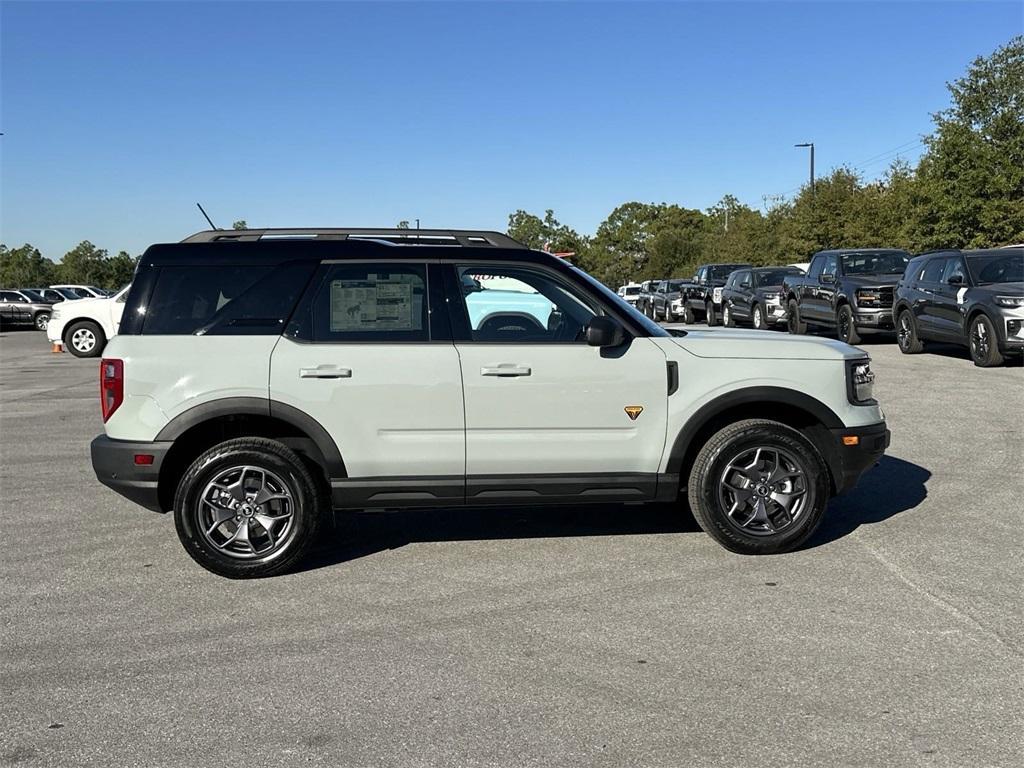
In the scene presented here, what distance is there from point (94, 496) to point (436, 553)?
3108mm

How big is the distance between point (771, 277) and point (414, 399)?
2176cm

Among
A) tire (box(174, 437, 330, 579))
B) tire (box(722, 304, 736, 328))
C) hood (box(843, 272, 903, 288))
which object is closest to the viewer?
tire (box(174, 437, 330, 579))

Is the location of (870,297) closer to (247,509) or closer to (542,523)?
(542,523)

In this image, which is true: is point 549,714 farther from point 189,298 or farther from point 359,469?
point 189,298

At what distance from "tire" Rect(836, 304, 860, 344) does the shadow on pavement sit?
13.4 m

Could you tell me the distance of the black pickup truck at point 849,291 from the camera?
18.6 m

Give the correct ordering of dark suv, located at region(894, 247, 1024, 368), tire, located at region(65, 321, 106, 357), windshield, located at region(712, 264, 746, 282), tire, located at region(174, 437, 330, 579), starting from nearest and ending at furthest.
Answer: tire, located at region(174, 437, 330, 579)
dark suv, located at region(894, 247, 1024, 368)
tire, located at region(65, 321, 106, 357)
windshield, located at region(712, 264, 746, 282)

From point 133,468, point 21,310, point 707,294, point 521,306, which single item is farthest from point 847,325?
point 21,310

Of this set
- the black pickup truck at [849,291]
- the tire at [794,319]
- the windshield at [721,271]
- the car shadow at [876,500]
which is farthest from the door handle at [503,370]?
the windshield at [721,271]

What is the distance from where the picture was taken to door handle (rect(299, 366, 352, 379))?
5352 mm

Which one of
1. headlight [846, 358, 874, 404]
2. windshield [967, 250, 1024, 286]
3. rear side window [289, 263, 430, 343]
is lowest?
headlight [846, 358, 874, 404]

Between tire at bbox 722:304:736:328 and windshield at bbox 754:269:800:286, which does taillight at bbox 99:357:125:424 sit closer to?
windshield at bbox 754:269:800:286

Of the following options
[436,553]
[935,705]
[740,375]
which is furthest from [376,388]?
[935,705]

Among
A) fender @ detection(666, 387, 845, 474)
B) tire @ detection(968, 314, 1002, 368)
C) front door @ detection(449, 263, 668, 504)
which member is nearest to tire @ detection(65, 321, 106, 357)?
tire @ detection(968, 314, 1002, 368)
